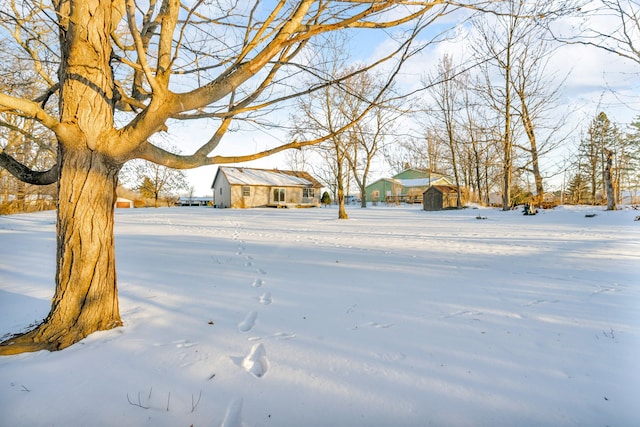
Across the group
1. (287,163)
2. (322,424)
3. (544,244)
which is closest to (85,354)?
(322,424)

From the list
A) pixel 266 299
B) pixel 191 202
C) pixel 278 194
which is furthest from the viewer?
pixel 191 202

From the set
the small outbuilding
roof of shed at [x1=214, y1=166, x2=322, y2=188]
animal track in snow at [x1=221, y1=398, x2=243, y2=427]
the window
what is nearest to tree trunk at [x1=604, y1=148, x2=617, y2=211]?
the small outbuilding

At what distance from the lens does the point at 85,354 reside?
212cm

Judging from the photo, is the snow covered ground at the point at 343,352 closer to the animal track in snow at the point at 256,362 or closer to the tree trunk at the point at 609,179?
the animal track in snow at the point at 256,362

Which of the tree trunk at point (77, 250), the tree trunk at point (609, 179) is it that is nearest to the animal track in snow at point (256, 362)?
the tree trunk at point (77, 250)

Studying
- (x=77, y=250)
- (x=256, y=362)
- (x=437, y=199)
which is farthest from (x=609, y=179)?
(x=77, y=250)

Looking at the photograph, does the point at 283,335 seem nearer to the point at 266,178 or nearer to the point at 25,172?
the point at 25,172

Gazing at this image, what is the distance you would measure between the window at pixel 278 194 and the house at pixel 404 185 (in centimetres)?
1256

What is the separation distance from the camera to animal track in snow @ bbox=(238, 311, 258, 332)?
102 inches

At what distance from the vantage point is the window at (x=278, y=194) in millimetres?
31828

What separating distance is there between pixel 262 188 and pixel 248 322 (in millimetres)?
29273

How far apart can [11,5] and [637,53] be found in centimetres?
798

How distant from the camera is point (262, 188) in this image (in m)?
31.2

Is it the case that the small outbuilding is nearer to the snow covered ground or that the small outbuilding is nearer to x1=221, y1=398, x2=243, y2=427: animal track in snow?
the snow covered ground
